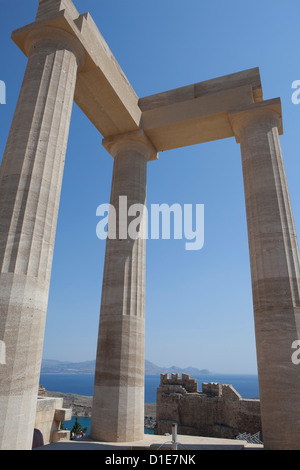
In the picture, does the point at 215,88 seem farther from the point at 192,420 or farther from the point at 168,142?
the point at 192,420

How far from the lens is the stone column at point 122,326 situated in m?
19.1

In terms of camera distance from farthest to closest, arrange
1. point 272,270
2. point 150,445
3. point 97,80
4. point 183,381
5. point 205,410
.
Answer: point 183,381
point 205,410
point 97,80
point 272,270
point 150,445

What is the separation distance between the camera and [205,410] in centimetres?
4644

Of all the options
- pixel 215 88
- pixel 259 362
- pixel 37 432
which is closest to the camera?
pixel 259 362

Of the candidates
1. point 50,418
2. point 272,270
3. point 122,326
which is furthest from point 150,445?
point 272,270

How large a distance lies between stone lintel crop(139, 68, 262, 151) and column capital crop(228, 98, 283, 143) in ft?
2.50

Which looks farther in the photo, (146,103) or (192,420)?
(192,420)

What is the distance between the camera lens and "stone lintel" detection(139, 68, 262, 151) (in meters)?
24.0

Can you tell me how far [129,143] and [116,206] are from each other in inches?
210

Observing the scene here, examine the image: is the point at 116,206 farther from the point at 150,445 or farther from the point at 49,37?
the point at 150,445

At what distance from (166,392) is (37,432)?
33903mm

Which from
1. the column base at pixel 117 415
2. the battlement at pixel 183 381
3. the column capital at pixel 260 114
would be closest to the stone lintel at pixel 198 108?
the column capital at pixel 260 114

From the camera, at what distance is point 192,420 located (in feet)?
156
